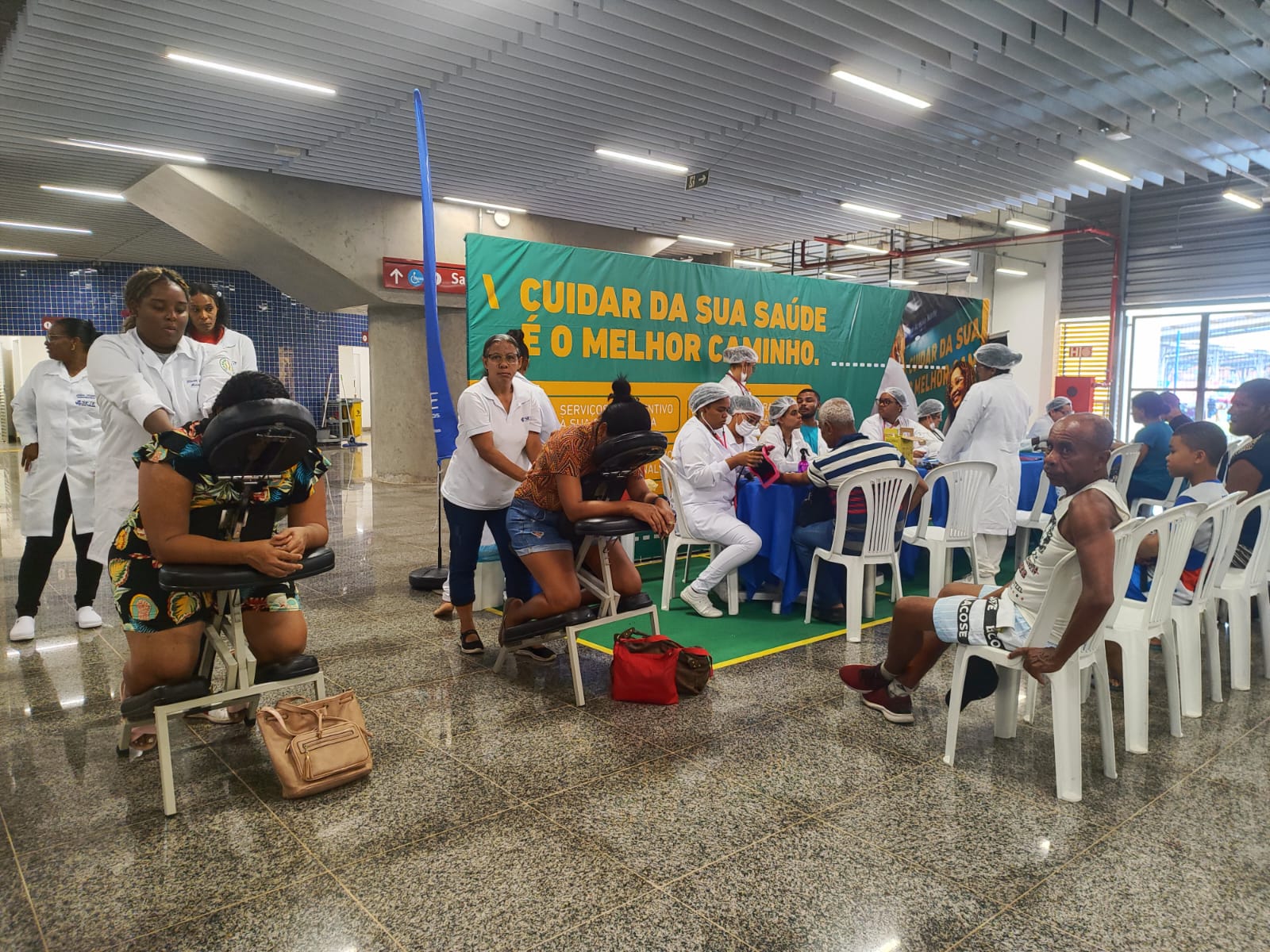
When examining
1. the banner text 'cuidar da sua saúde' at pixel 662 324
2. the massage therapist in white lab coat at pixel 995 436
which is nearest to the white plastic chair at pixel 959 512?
the massage therapist in white lab coat at pixel 995 436

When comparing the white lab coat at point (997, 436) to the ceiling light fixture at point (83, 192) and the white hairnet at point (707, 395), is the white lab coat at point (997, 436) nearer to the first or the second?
the white hairnet at point (707, 395)

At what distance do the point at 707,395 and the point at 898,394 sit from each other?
291cm

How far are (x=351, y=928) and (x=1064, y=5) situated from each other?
21.5ft

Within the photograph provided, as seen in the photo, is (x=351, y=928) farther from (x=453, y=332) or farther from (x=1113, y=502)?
(x=453, y=332)

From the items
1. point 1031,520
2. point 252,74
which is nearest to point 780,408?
point 1031,520

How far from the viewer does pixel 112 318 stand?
1580cm

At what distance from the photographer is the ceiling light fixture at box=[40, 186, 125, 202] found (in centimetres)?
930

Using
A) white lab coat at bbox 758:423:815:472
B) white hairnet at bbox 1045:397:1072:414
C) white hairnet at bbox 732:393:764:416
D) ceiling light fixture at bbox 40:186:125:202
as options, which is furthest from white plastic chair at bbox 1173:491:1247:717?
ceiling light fixture at bbox 40:186:125:202

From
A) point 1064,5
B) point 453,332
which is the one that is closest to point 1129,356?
point 1064,5

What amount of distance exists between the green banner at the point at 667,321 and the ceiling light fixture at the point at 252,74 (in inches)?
105

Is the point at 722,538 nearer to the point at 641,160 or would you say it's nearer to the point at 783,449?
the point at 783,449

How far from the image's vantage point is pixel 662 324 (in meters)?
5.91

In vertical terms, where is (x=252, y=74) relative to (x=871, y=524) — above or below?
above

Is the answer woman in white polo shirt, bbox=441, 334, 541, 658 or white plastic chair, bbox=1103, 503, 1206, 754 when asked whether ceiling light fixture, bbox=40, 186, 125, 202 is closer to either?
woman in white polo shirt, bbox=441, 334, 541, 658
